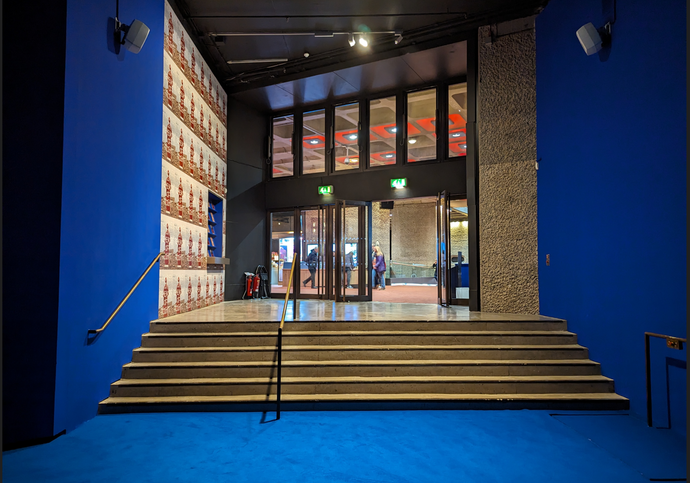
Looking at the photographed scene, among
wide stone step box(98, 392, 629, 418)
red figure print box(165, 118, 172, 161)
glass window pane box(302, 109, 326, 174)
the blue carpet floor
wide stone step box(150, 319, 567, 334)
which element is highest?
glass window pane box(302, 109, 326, 174)

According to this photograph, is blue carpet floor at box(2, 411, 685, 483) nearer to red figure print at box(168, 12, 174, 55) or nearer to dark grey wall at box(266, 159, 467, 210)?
red figure print at box(168, 12, 174, 55)

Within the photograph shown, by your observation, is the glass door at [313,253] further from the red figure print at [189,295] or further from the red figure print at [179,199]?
the red figure print at [179,199]

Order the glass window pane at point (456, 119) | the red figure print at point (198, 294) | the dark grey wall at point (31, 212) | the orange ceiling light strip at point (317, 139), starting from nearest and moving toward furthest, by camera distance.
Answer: the dark grey wall at point (31, 212)
the red figure print at point (198, 294)
the glass window pane at point (456, 119)
the orange ceiling light strip at point (317, 139)

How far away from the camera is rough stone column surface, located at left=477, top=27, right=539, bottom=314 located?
684cm

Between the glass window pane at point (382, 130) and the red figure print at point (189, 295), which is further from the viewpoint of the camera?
the glass window pane at point (382, 130)

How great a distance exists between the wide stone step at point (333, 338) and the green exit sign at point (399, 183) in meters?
4.34

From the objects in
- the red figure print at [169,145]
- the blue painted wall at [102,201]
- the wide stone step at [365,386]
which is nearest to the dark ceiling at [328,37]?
the blue painted wall at [102,201]

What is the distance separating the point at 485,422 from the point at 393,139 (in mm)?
6917

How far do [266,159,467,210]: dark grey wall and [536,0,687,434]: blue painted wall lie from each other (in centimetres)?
247

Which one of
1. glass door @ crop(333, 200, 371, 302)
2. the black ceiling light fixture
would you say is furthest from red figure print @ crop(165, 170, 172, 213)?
glass door @ crop(333, 200, 371, 302)

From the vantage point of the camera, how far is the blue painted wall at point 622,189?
3.71 m

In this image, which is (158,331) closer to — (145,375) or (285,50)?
(145,375)

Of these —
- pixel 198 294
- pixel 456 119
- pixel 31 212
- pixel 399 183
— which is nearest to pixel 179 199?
pixel 198 294

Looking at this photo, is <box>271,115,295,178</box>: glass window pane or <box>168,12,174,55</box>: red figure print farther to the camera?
<box>271,115,295,178</box>: glass window pane
